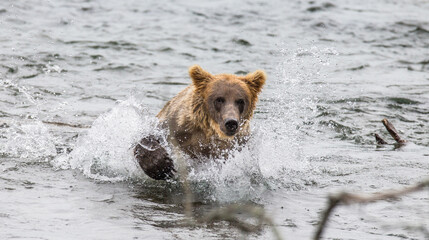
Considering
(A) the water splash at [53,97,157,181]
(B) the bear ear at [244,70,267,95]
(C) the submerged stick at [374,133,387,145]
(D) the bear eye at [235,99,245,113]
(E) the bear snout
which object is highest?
(B) the bear ear at [244,70,267,95]

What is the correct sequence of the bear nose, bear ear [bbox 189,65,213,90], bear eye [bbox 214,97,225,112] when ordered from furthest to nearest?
bear ear [bbox 189,65,213,90] → bear eye [bbox 214,97,225,112] → the bear nose

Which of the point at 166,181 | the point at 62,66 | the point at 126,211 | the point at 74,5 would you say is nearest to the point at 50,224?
the point at 126,211

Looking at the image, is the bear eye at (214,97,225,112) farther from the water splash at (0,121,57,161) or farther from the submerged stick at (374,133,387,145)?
the submerged stick at (374,133,387,145)

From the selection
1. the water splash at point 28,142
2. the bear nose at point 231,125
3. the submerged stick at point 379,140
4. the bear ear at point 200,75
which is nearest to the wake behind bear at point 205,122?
the bear ear at point 200,75

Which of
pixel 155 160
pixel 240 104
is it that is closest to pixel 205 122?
pixel 240 104

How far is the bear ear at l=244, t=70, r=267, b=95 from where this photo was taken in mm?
5973

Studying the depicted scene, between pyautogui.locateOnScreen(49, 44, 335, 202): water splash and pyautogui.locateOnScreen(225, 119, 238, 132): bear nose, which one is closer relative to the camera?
pyautogui.locateOnScreen(225, 119, 238, 132): bear nose

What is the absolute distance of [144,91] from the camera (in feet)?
33.4

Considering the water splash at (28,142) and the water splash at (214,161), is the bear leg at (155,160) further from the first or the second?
the water splash at (28,142)

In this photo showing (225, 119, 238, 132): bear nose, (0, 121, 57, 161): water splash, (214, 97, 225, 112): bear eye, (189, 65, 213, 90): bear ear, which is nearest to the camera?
(225, 119, 238, 132): bear nose

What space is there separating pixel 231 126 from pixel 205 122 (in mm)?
453

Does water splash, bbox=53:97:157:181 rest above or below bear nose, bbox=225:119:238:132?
below

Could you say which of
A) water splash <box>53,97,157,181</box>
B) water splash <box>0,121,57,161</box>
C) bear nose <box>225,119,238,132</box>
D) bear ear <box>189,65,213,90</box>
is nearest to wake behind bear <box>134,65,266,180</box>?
bear ear <box>189,65,213,90</box>

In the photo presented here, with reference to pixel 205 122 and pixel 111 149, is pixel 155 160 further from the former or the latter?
pixel 111 149
